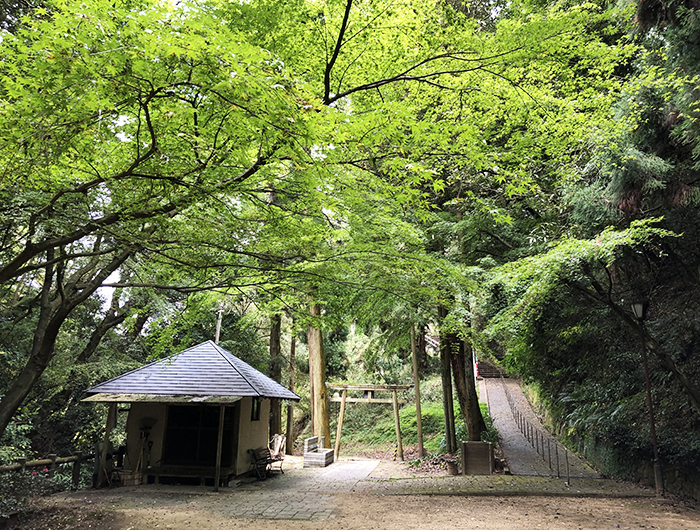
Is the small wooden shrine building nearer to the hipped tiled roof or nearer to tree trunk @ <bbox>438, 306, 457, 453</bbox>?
the hipped tiled roof

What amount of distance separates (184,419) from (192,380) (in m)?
1.27

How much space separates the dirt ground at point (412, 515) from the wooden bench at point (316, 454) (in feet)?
18.9

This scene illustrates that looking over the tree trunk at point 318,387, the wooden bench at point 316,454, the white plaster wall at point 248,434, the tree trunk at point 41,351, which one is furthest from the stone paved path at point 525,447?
the tree trunk at point 41,351

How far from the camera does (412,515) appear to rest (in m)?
6.56

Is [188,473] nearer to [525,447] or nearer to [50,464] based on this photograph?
[50,464]

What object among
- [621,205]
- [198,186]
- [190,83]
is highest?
[621,205]

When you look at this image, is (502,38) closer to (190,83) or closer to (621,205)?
(190,83)

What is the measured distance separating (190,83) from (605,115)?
7452 millimetres

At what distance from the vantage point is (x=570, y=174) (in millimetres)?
8086

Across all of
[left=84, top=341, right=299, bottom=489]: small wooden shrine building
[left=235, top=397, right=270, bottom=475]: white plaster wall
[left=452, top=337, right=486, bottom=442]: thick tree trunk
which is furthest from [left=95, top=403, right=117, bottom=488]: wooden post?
[left=452, top=337, right=486, bottom=442]: thick tree trunk

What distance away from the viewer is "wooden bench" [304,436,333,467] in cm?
1334

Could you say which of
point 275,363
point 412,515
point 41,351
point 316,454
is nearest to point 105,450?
point 41,351

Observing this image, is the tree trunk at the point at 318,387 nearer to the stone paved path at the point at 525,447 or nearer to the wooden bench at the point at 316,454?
the wooden bench at the point at 316,454

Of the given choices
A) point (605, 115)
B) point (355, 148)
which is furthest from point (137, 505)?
point (605, 115)
